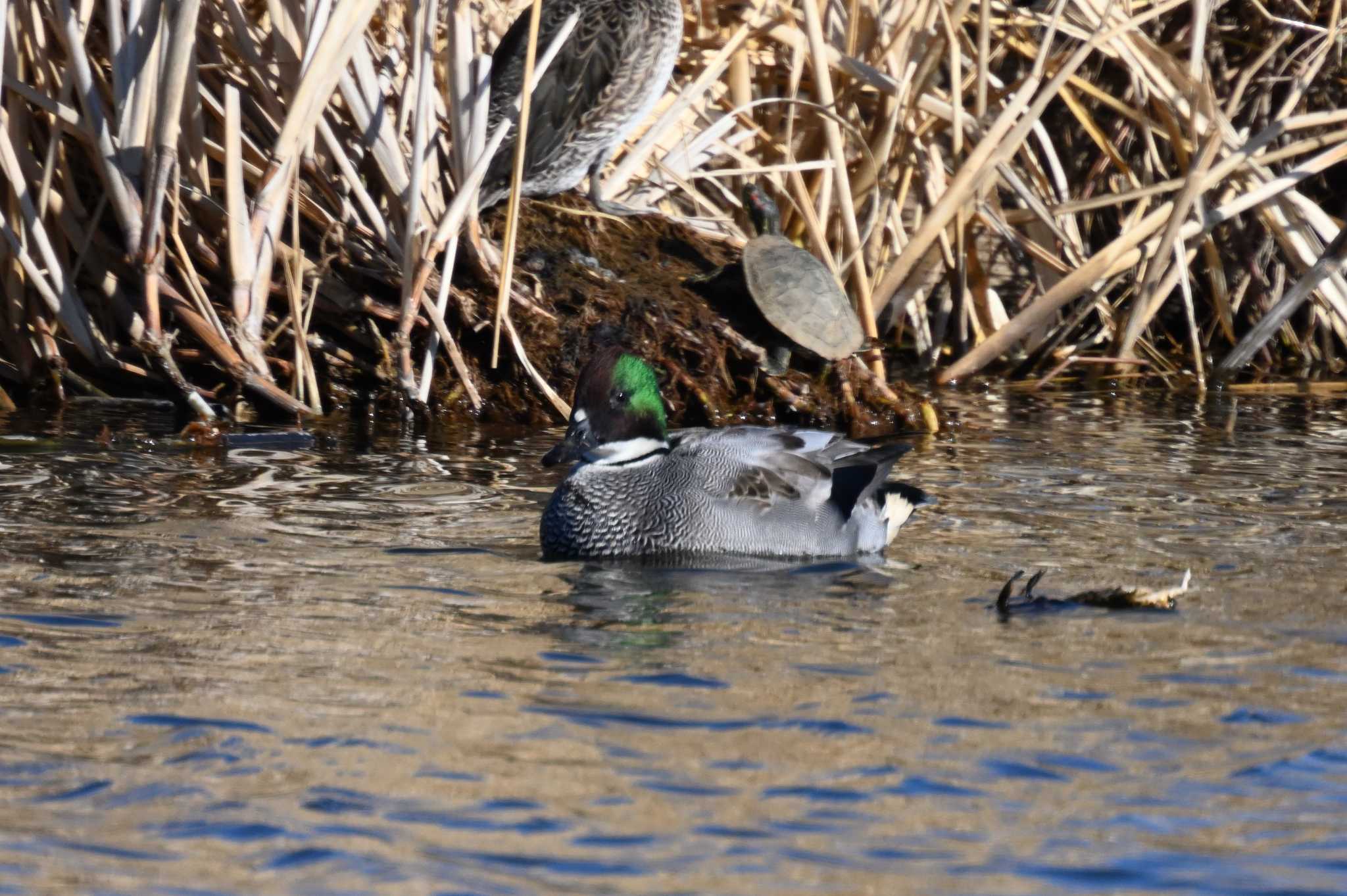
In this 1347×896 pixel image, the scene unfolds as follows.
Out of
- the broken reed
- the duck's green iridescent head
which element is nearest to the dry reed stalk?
the broken reed

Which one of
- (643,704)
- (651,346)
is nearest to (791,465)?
(643,704)

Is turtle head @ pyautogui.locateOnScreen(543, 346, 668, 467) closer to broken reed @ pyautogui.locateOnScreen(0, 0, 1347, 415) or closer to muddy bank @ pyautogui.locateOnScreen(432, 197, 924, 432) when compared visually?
broken reed @ pyautogui.locateOnScreen(0, 0, 1347, 415)

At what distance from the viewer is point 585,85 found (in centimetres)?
754

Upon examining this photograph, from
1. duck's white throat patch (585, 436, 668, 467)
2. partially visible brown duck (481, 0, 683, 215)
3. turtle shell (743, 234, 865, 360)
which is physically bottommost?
duck's white throat patch (585, 436, 668, 467)

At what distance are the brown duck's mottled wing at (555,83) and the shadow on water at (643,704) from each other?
93.0 inches

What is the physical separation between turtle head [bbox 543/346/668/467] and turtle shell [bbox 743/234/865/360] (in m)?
2.33

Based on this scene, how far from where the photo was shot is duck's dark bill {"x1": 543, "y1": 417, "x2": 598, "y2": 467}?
192 inches

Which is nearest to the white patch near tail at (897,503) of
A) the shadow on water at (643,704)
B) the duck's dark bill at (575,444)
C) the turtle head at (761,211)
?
the shadow on water at (643,704)

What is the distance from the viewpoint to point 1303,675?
11.4 feet

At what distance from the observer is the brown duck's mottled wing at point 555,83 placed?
7469mm

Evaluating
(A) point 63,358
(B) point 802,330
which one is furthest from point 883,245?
(A) point 63,358

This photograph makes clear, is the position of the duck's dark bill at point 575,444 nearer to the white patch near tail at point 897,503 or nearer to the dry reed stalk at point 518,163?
the white patch near tail at point 897,503

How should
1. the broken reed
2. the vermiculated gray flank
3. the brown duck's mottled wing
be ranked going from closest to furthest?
1. the vermiculated gray flank
2. the broken reed
3. the brown duck's mottled wing

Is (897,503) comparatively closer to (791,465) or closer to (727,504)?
(791,465)
